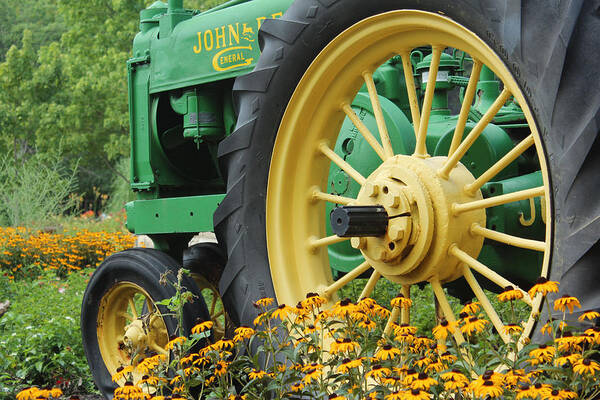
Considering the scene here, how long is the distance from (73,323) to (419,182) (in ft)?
10.5

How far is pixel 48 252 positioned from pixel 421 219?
24.8ft

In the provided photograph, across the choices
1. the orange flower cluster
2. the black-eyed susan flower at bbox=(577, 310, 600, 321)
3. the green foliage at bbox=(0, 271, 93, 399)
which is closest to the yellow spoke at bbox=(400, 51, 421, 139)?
the black-eyed susan flower at bbox=(577, 310, 600, 321)

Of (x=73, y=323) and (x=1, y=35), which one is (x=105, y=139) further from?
(x=1, y=35)

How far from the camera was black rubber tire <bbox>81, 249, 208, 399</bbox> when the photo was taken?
3592 mm

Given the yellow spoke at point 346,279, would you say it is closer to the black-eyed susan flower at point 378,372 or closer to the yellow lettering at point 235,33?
the black-eyed susan flower at point 378,372

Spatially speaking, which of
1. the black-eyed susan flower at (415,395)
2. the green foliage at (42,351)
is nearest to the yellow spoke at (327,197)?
the black-eyed susan flower at (415,395)

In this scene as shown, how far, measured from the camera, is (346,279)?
9.58 feet

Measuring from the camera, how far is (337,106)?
119 inches

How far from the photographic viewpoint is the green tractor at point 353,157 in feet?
6.84

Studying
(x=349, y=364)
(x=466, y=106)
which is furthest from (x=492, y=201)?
(x=349, y=364)

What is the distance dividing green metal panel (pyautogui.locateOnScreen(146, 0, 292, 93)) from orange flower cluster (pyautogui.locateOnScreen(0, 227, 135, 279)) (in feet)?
16.9

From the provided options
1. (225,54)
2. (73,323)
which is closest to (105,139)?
(73,323)

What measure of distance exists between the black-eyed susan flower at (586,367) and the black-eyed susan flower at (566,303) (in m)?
0.13

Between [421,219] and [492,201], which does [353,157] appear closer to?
[421,219]
